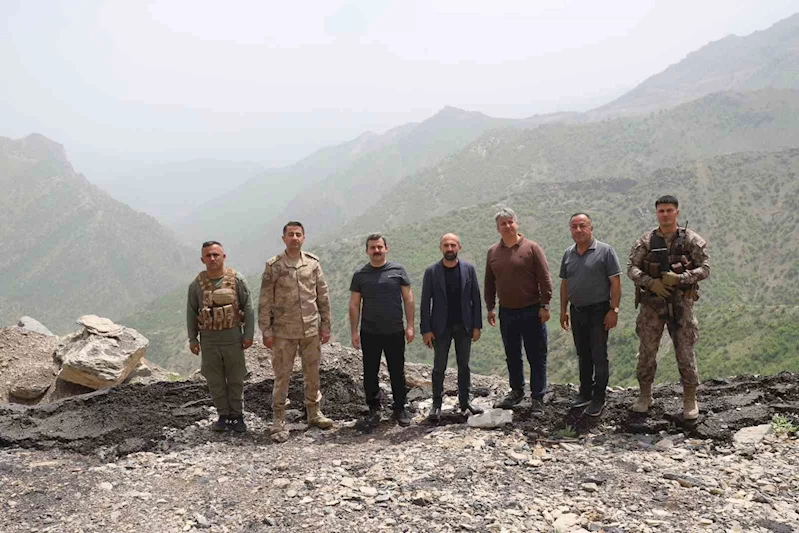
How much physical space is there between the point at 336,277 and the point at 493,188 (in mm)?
57641

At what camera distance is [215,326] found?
5.98m

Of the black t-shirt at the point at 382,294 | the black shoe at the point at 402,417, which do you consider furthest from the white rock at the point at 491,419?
the black t-shirt at the point at 382,294

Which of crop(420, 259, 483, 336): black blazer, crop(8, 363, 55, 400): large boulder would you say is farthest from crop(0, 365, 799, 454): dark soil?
crop(8, 363, 55, 400): large boulder

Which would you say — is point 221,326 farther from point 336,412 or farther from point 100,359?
point 100,359

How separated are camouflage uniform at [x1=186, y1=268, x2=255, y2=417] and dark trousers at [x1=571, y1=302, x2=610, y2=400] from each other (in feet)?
12.4

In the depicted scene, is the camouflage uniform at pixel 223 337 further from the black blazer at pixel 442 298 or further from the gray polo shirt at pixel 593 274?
the gray polo shirt at pixel 593 274

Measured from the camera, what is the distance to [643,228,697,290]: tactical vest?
17.9ft

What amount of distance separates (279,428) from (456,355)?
2.27 m

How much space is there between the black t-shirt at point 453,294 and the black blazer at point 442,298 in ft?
0.15

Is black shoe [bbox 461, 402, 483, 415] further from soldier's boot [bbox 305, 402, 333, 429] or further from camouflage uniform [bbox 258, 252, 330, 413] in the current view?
camouflage uniform [bbox 258, 252, 330, 413]

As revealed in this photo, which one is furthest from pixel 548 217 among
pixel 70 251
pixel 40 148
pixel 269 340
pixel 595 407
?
pixel 40 148

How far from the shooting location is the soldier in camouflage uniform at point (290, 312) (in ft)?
19.8

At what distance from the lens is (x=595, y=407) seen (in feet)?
19.7

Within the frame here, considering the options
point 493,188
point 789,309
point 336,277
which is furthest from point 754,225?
point 493,188
